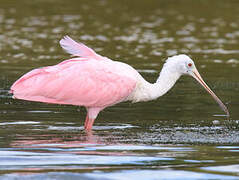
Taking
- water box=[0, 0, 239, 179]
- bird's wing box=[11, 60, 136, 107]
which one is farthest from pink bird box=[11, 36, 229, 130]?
water box=[0, 0, 239, 179]

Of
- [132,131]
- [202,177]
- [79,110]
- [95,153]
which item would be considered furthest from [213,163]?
[79,110]

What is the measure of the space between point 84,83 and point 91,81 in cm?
11

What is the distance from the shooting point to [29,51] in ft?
66.6

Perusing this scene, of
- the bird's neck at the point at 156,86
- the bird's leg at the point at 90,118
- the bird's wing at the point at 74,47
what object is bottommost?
the bird's leg at the point at 90,118

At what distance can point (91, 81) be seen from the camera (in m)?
11.9

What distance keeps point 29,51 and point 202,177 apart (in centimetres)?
1228

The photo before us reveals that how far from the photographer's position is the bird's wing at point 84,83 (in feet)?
38.1

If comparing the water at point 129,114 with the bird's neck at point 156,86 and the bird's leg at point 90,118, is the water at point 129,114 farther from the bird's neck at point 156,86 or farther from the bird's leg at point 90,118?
the bird's neck at point 156,86

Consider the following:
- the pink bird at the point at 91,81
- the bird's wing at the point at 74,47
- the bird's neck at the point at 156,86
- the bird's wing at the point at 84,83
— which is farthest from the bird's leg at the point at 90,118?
the bird's wing at the point at 74,47

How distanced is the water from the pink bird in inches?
16.5

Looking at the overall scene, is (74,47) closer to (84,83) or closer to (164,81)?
(84,83)

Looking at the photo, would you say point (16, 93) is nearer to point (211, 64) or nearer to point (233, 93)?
point (233, 93)

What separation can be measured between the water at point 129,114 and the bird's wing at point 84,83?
1.43 ft

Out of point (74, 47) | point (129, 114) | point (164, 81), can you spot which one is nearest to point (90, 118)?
point (74, 47)
